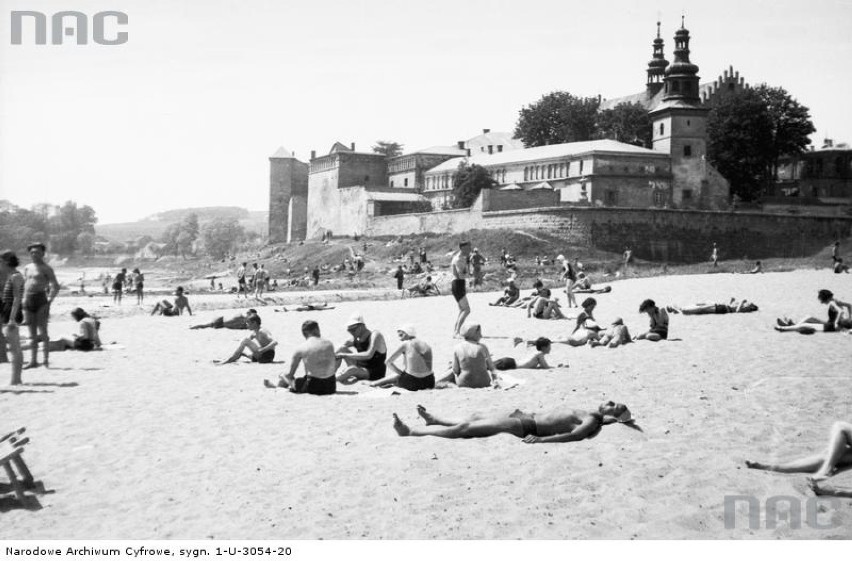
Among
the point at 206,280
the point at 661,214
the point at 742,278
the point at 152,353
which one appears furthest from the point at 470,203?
the point at 152,353

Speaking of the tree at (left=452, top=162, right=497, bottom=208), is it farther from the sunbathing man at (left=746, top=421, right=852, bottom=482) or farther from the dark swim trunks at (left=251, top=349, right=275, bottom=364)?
the sunbathing man at (left=746, top=421, right=852, bottom=482)

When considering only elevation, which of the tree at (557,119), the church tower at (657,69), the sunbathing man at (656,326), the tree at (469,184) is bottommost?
the sunbathing man at (656,326)

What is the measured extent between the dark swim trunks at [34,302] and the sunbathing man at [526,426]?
5308 mm

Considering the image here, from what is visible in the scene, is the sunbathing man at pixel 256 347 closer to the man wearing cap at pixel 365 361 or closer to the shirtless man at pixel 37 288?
the man wearing cap at pixel 365 361

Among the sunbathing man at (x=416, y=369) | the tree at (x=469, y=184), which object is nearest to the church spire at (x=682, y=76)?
the tree at (x=469, y=184)

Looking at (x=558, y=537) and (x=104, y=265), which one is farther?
(x=104, y=265)

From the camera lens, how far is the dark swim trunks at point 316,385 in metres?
8.91

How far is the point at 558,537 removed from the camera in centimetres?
521

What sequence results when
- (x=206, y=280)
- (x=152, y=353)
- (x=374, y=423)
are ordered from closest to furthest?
(x=374, y=423) → (x=152, y=353) → (x=206, y=280)

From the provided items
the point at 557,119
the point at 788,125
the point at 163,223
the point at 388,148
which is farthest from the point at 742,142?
the point at 163,223

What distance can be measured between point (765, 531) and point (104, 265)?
95560mm

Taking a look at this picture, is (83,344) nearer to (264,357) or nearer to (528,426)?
(264,357)

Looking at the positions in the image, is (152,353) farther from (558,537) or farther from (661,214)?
(661,214)

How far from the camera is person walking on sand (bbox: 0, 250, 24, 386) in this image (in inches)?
362
